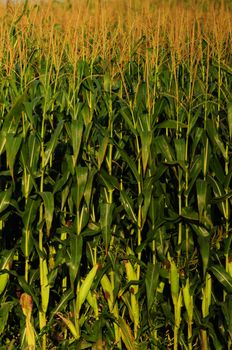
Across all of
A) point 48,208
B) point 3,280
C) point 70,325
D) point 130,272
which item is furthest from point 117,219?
point 3,280

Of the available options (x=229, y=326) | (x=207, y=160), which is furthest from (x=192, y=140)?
(x=229, y=326)

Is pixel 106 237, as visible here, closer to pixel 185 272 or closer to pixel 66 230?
pixel 66 230

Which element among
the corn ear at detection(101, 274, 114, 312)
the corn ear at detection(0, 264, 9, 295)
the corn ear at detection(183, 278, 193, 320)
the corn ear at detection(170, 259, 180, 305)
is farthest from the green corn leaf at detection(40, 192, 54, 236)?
the corn ear at detection(183, 278, 193, 320)

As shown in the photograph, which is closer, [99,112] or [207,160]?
[207,160]

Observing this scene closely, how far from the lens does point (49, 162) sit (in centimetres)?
605

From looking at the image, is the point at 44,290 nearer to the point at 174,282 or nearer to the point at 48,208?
the point at 48,208

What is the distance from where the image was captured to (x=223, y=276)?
5652 millimetres

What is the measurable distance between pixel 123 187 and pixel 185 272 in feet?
3.00

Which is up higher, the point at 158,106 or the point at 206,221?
the point at 158,106

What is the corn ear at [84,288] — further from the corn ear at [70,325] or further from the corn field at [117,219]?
the corn ear at [70,325]

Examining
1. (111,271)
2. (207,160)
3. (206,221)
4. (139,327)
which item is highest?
(207,160)

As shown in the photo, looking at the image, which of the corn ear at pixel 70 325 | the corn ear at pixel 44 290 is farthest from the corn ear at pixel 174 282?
the corn ear at pixel 44 290

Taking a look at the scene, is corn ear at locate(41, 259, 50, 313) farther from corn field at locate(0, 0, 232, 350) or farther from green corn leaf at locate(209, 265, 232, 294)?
green corn leaf at locate(209, 265, 232, 294)

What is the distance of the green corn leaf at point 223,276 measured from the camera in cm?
565
